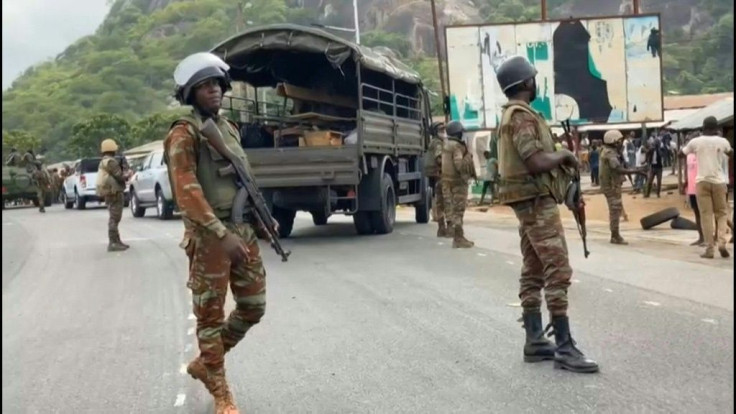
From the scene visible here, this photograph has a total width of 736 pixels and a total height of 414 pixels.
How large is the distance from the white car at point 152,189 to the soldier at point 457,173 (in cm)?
979

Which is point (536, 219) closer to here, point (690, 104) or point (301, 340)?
point (301, 340)

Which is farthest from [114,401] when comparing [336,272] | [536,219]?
[336,272]

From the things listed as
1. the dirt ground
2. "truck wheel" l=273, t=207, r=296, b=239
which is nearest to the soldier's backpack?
"truck wheel" l=273, t=207, r=296, b=239

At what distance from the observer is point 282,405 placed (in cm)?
505

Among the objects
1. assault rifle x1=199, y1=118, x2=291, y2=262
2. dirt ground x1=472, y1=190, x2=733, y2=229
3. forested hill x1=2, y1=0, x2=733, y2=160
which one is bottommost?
dirt ground x1=472, y1=190, x2=733, y2=229

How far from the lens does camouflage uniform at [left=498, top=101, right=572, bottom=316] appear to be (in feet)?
17.9

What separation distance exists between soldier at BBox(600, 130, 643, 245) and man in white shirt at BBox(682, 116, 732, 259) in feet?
6.20

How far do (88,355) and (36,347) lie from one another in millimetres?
628

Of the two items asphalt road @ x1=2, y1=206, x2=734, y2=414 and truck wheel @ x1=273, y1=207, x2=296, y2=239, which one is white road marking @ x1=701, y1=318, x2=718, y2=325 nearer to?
asphalt road @ x1=2, y1=206, x2=734, y2=414

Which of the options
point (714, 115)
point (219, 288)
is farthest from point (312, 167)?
point (714, 115)

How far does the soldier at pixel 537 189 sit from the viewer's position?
5.45 metres

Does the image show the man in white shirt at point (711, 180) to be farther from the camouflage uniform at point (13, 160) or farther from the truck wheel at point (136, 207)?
the camouflage uniform at point (13, 160)

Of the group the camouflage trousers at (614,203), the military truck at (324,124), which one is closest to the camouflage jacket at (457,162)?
the military truck at (324,124)

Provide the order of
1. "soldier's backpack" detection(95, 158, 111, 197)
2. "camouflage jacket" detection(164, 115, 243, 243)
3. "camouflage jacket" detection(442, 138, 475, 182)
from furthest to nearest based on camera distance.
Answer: "soldier's backpack" detection(95, 158, 111, 197)
"camouflage jacket" detection(442, 138, 475, 182)
"camouflage jacket" detection(164, 115, 243, 243)
